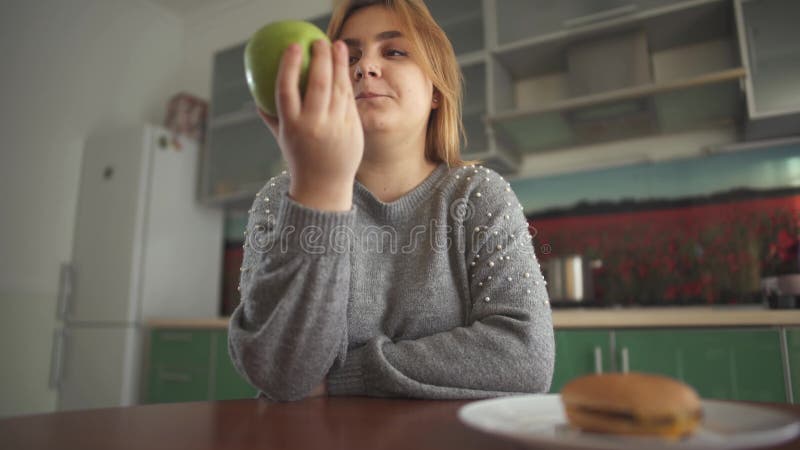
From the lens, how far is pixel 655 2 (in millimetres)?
1942

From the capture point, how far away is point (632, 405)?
29cm

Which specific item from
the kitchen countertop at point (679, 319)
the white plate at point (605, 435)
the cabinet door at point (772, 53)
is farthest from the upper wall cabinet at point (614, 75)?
the white plate at point (605, 435)

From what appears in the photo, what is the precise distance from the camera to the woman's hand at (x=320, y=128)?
503 millimetres

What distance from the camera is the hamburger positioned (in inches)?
11.1

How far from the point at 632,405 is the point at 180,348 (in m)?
2.51

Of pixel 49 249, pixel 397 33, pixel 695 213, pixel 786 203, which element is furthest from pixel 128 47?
pixel 786 203

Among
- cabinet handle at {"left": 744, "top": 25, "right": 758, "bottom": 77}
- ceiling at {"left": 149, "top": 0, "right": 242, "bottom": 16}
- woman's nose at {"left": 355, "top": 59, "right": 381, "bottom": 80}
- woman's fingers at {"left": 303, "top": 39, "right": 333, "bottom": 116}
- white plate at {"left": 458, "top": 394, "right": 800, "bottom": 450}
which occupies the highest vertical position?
ceiling at {"left": 149, "top": 0, "right": 242, "bottom": 16}

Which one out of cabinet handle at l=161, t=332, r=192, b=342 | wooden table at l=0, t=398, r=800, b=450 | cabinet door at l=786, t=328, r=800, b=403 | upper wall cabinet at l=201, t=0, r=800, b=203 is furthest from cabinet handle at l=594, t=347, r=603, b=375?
cabinet handle at l=161, t=332, r=192, b=342

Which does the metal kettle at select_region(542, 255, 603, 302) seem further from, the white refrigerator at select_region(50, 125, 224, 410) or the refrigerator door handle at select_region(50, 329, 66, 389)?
the refrigerator door handle at select_region(50, 329, 66, 389)

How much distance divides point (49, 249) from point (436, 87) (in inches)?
105

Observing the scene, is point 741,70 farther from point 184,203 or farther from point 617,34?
point 184,203

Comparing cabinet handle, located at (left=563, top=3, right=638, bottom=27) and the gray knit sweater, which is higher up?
cabinet handle, located at (left=563, top=3, right=638, bottom=27)

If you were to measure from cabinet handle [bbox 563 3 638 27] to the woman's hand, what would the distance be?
1773 millimetres

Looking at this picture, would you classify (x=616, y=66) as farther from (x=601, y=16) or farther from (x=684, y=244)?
(x=684, y=244)
